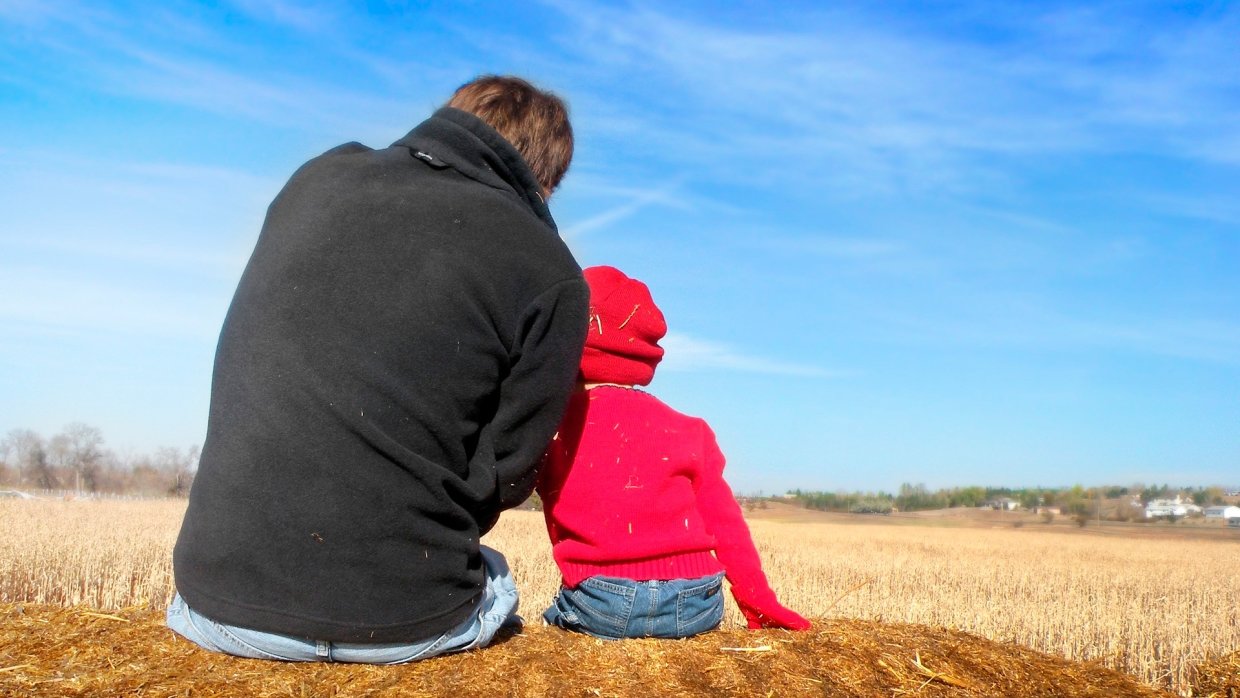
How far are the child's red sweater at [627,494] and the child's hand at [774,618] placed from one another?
2 cm

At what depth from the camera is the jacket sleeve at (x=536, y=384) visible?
106 inches

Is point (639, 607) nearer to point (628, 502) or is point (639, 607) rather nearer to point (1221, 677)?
point (628, 502)

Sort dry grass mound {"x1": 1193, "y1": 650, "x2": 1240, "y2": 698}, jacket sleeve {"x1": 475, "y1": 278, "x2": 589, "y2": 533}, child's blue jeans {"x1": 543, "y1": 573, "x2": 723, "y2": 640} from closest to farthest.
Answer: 1. jacket sleeve {"x1": 475, "y1": 278, "x2": 589, "y2": 533}
2. child's blue jeans {"x1": 543, "y1": 573, "x2": 723, "y2": 640}
3. dry grass mound {"x1": 1193, "y1": 650, "x2": 1240, "y2": 698}

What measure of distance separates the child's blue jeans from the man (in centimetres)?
68

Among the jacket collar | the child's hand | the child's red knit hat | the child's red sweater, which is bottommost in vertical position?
the child's hand

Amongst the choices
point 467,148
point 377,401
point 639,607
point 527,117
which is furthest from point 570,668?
point 527,117

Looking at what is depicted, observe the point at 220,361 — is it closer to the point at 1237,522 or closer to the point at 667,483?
the point at 667,483

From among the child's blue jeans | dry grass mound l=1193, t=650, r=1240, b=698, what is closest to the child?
the child's blue jeans

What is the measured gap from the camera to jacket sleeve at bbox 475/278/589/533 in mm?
2689

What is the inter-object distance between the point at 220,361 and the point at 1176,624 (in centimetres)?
1200

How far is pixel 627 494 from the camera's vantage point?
11.1 ft

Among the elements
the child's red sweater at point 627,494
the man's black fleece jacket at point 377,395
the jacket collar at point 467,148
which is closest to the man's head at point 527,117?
the jacket collar at point 467,148

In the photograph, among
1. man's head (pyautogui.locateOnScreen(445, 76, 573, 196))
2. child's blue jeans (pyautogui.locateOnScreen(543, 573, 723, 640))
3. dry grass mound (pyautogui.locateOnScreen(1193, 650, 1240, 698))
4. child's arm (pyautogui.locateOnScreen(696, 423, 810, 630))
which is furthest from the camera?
dry grass mound (pyautogui.locateOnScreen(1193, 650, 1240, 698))

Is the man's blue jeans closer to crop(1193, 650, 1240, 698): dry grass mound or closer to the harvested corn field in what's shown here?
the harvested corn field
